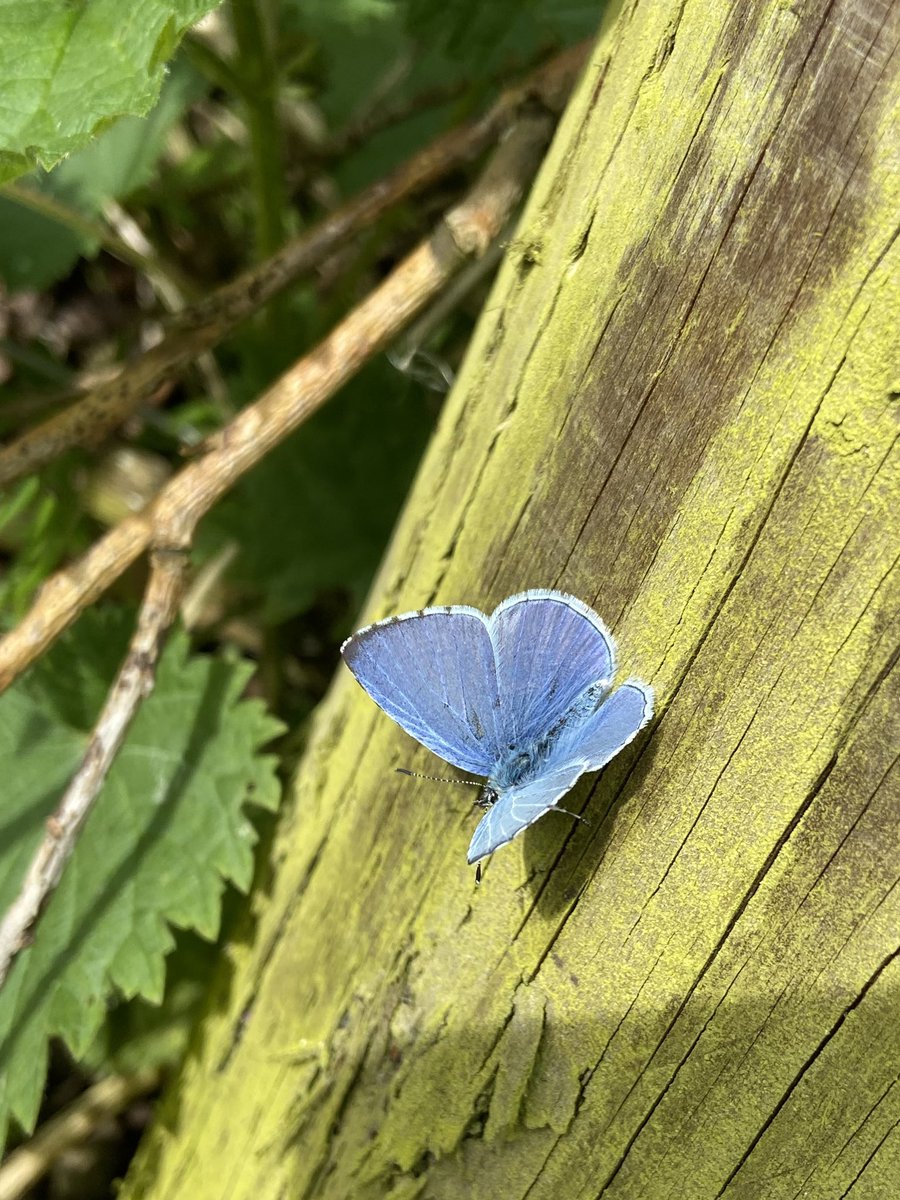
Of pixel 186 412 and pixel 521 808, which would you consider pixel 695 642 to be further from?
pixel 186 412

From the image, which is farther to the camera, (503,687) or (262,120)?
(262,120)

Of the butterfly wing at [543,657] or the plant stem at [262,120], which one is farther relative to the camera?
the plant stem at [262,120]

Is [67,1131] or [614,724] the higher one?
[614,724]

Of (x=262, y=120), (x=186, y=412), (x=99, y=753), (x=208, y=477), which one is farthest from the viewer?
(x=186, y=412)

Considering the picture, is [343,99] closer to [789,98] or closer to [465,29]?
[465,29]

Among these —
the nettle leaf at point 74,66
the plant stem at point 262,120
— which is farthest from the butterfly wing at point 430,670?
the plant stem at point 262,120

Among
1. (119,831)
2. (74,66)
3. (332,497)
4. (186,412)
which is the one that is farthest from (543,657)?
(186,412)

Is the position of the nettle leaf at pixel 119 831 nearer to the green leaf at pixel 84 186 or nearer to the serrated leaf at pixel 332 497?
the serrated leaf at pixel 332 497
